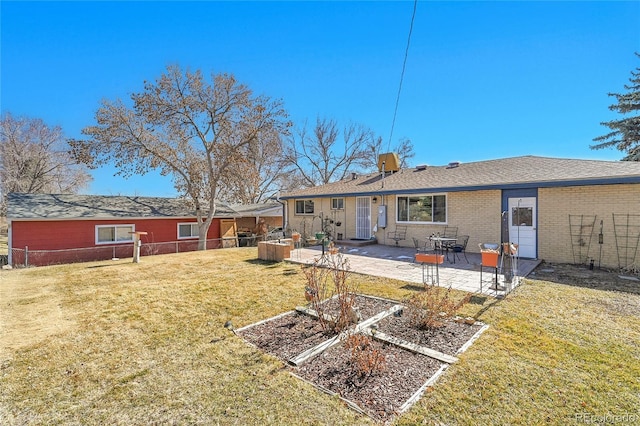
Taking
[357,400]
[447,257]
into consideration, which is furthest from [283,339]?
[447,257]

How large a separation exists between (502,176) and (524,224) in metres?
1.92

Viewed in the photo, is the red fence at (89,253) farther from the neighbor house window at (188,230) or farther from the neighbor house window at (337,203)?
the neighbor house window at (337,203)

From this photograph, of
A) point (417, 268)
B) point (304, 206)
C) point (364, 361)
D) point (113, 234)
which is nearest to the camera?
point (364, 361)

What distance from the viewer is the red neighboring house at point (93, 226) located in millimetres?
13016

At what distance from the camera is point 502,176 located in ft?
35.1

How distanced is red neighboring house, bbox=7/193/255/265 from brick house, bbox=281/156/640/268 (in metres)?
8.14

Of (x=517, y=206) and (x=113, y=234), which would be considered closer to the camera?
(x=517, y=206)

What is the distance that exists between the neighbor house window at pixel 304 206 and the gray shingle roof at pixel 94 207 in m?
4.91

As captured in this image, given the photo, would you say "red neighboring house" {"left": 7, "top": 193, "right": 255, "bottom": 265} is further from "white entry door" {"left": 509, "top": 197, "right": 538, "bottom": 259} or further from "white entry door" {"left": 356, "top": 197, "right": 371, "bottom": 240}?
"white entry door" {"left": 509, "top": 197, "right": 538, "bottom": 259}

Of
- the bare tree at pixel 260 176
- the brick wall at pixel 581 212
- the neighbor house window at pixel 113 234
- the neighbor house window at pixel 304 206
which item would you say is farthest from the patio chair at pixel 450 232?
the neighbor house window at pixel 113 234

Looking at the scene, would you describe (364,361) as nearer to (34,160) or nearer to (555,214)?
(555,214)

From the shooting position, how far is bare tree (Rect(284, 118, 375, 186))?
106 ft

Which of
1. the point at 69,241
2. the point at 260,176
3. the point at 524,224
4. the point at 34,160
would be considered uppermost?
the point at 34,160

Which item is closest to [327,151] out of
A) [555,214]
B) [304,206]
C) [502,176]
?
[304,206]
